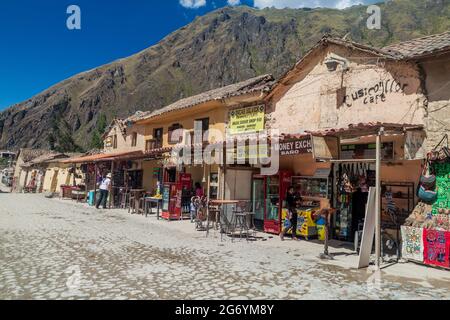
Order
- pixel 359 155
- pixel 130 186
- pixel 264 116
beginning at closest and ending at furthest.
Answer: pixel 359 155 < pixel 264 116 < pixel 130 186

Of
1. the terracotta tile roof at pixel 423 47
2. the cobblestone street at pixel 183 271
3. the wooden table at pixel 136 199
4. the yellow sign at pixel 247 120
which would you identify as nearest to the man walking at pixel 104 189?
the wooden table at pixel 136 199

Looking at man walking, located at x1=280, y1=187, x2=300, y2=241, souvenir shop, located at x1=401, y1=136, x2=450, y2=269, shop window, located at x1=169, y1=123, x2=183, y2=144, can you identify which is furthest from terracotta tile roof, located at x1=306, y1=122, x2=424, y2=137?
shop window, located at x1=169, y1=123, x2=183, y2=144

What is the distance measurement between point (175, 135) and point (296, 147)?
10.8 meters

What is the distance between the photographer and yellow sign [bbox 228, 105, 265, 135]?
14248mm

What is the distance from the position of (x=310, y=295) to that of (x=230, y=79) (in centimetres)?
11395

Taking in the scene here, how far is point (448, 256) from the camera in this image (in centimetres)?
714

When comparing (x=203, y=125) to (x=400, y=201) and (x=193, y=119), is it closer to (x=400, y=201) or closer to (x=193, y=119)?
(x=193, y=119)

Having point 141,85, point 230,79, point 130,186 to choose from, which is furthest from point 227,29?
point 130,186

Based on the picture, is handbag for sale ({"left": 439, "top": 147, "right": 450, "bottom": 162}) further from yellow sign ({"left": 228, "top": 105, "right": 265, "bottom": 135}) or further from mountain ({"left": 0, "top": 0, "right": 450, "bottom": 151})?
mountain ({"left": 0, "top": 0, "right": 450, "bottom": 151})

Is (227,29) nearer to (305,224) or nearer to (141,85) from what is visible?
(141,85)

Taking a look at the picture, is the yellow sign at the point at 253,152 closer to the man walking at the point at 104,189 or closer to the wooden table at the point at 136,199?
the wooden table at the point at 136,199

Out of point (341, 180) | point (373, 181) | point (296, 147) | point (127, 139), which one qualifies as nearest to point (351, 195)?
point (341, 180)

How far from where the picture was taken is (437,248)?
734 cm
